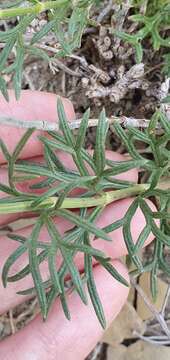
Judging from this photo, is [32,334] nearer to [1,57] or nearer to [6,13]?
[1,57]

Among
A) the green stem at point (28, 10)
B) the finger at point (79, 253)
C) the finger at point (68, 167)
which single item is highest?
the green stem at point (28, 10)

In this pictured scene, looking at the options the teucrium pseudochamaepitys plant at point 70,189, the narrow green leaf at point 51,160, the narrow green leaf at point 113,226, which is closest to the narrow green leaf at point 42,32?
the teucrium pseudochamaepitys plant at point 70,189

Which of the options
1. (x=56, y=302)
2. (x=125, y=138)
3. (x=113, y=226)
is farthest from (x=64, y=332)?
(x=125, y=138)

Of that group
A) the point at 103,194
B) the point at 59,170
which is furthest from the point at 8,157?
the point at 103,194

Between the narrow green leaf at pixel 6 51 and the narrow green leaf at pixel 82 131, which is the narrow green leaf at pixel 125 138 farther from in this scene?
the narrow green leaf at pixel 6 51

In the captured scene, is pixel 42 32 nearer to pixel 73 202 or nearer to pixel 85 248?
pixel 73 202

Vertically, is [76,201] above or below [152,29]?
below

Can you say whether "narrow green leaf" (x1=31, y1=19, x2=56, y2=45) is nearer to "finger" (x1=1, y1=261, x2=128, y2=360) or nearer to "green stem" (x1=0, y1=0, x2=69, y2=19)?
"green stem" (x1=0, y1=0, x2=69, y2=19)
